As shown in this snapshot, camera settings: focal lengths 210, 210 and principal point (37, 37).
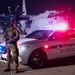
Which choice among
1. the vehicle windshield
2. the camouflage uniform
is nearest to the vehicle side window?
the vehicle windshield

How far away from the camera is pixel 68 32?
892cm

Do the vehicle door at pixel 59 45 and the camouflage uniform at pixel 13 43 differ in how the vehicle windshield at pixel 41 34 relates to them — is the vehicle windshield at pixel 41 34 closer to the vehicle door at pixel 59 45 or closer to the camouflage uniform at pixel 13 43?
the vehicle door at pixel 59 45

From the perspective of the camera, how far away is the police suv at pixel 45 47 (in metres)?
7.78

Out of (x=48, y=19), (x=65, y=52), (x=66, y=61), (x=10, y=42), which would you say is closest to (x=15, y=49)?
(x=10, y=42)

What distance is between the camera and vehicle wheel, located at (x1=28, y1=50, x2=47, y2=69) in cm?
786

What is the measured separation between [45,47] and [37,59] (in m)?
0.57

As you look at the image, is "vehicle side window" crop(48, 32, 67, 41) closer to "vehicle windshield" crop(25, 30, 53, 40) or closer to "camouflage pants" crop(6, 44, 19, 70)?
"vehicle windshield" crop(25, 30, 53, 40)

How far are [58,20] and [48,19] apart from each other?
2959 millimetres

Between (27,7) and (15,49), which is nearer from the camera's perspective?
(15,49)

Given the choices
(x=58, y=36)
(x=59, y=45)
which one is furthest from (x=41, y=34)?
(x=59, y=45)

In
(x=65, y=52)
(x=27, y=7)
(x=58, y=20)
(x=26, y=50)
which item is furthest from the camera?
(x=27, y=7)

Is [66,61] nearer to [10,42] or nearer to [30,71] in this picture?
[30,71]

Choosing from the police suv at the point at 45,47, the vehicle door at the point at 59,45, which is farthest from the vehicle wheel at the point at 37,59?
the vehicle door at the point at 59,45

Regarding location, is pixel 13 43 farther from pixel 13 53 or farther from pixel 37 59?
pixel 37 59
